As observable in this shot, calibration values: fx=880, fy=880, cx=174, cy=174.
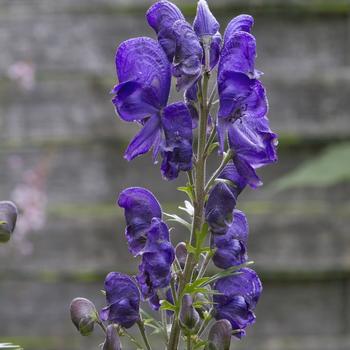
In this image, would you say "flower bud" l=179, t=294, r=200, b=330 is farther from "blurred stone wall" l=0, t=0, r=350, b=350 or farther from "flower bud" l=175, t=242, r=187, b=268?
"blurred stone wall" l=0, t=0, r=350, b=350

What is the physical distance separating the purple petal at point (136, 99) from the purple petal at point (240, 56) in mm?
76

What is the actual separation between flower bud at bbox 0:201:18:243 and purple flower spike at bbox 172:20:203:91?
0.21 metres

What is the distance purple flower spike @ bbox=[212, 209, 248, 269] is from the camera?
0.89 meters

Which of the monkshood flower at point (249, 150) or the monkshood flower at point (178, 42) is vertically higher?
the monkshood flower at point (178, 42)

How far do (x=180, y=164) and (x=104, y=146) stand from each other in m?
2.15

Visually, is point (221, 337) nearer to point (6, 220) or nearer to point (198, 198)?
point (198, 198)

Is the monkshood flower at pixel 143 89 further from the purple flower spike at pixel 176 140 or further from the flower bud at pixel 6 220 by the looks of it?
the flower bud at pixel 6 220

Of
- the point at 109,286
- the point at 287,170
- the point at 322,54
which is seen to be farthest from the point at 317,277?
the point at 109,286

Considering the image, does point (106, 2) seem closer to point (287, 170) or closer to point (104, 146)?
point (104, 146)

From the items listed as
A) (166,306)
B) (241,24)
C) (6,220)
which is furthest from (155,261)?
(241,24)

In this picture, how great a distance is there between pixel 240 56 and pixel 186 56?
59 mm

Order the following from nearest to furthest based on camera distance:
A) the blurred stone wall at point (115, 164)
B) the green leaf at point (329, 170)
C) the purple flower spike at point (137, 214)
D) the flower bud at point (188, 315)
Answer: the flower bud at point (188, 315) < the purple flower spike at point (137, 214) < the green leaf at point (329, 170) < the blurred stone wall at point (115, 164)

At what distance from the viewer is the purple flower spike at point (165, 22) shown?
915mm

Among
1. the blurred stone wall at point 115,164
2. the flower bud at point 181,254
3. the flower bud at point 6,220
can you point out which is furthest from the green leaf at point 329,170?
the flower bud at point 6,220
